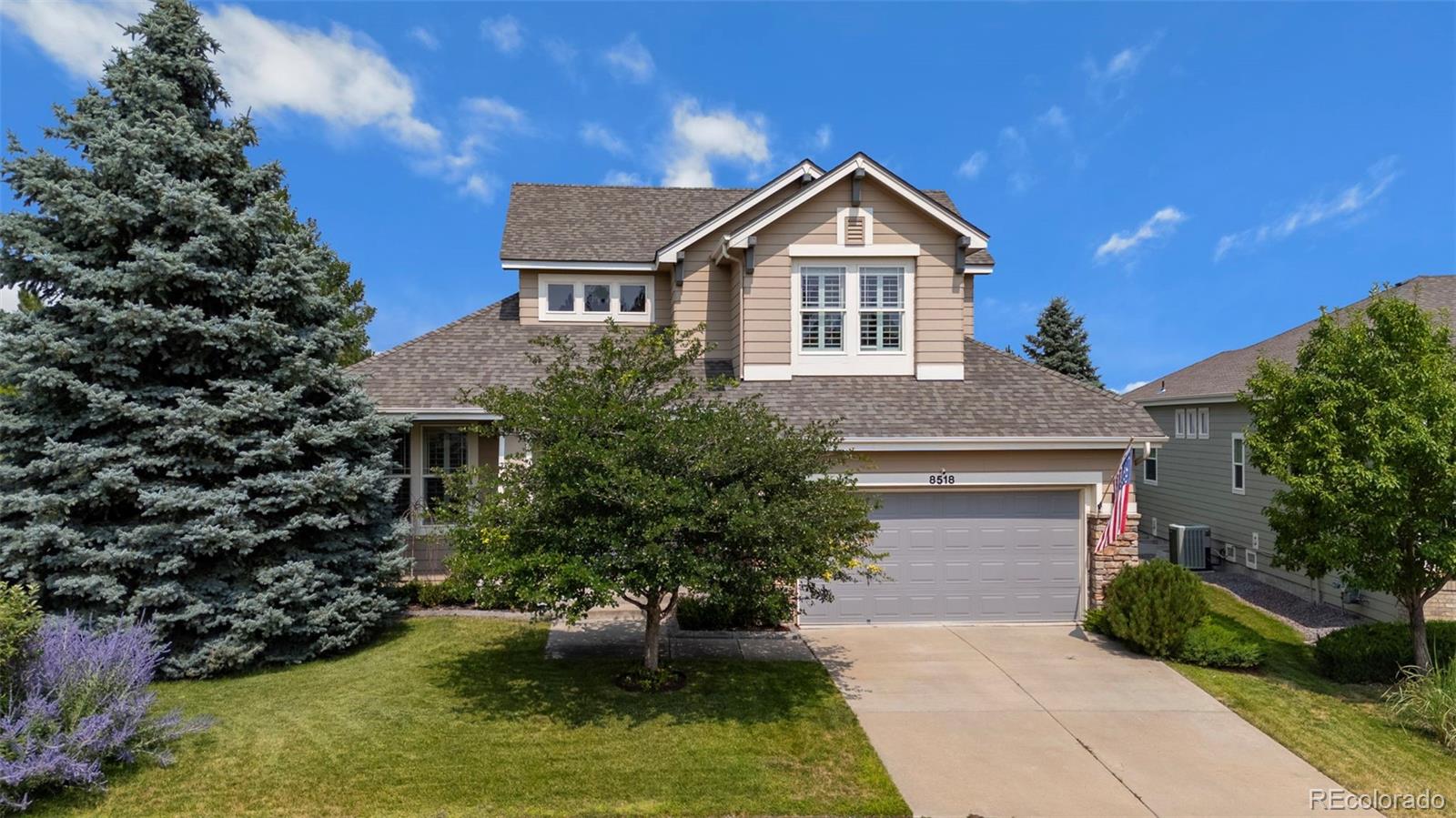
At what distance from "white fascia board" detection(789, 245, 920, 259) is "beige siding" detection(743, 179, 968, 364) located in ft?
0.28

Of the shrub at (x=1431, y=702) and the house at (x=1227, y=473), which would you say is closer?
the shrub at (x=1431, y=702)

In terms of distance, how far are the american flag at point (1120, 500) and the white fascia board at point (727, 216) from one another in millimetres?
7470

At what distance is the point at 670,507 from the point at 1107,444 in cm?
768

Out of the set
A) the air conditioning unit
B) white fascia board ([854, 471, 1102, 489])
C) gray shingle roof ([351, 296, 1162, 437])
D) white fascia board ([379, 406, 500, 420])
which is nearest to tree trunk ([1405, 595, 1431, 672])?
gray shingle roof ([351, 296, 1162, 437])

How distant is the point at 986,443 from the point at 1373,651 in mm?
5218

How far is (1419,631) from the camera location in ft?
31.1

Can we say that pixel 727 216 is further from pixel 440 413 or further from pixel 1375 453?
pixel 1375 453

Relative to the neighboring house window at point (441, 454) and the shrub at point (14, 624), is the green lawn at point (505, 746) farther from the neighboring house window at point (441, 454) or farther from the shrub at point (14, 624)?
the neighboring house window at point (441, 454)

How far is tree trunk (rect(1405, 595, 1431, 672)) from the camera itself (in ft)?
30.7

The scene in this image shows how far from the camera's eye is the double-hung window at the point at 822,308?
43.1 feet

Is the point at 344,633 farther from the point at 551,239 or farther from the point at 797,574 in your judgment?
the point at 551,239

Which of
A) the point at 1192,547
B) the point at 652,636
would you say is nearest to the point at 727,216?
the point at 652,636

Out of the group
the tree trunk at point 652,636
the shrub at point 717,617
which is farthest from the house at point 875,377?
the tree trunk at point 652,636

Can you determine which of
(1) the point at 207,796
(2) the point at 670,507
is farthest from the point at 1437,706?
(1) the point at 207,796
